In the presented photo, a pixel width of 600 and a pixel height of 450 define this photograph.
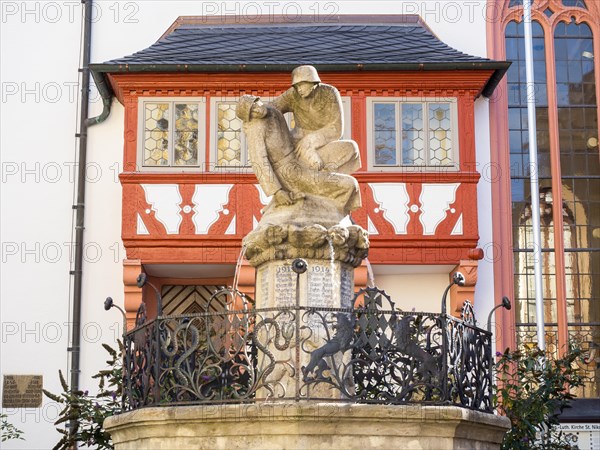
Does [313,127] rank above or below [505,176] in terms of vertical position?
below

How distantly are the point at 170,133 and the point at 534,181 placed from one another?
5894 millimetres

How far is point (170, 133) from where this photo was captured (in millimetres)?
19156

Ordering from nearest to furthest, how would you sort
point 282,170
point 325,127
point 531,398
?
point 282,170
point 325,127
point 531,398

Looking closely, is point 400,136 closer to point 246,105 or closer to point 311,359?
point 246,105

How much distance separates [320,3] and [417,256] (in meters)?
5.01

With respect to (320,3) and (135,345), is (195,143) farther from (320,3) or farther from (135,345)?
(135,345)

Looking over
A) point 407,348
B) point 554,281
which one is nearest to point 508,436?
point 407,348

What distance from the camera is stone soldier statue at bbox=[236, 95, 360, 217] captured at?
1033 centimetres

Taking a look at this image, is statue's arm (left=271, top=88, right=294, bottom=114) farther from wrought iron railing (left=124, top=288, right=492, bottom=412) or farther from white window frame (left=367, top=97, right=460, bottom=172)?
white window frame (left=367, top=97, right=460, bottom=172)

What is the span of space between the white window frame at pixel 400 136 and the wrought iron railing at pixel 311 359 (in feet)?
30.7

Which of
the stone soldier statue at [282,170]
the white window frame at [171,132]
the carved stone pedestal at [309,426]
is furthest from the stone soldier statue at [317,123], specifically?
the white window frame at [171,132]

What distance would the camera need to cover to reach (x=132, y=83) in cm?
1912

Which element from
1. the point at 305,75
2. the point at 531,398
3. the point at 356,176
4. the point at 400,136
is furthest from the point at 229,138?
the point at 305,75

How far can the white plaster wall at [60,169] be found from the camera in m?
19.2
